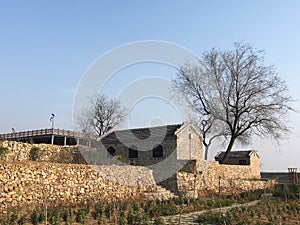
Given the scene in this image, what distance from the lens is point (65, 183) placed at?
1393 cm

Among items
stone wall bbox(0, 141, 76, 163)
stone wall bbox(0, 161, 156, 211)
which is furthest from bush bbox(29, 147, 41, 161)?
stone wall bbox(0, 161, 156, 211)

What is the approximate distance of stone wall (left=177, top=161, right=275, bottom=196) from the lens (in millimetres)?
19312

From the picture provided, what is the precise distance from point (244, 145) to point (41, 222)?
27594mm

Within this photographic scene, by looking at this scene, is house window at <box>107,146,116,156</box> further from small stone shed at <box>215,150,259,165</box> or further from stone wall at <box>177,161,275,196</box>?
small stone shed at <box>215,150,259,165</box>

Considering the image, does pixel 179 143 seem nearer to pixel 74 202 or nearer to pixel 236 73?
pixel 236 73

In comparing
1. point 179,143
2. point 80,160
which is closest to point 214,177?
point 179,143

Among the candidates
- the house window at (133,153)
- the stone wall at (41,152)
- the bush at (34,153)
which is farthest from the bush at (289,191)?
the bush at (34,153)

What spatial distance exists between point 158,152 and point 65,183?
1218 centimetres

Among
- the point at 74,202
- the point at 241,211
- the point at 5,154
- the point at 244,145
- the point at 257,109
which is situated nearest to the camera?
the point at 241,211

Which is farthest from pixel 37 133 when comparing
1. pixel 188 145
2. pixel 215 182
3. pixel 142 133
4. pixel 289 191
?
pixel 289 191

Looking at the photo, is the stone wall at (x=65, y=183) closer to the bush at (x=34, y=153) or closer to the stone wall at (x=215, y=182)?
the stone wall at (x=215, y=182)

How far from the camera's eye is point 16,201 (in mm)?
11703

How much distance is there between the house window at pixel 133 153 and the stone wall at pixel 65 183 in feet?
24.8

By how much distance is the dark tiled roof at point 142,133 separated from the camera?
25.8m
